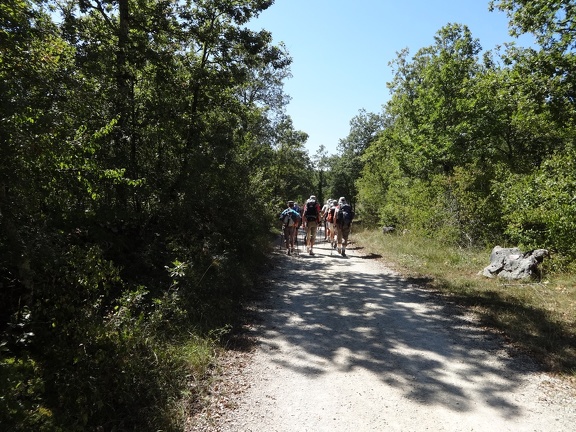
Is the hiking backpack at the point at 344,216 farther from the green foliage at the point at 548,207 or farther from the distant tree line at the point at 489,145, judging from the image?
the green foliage at the point at 548,207

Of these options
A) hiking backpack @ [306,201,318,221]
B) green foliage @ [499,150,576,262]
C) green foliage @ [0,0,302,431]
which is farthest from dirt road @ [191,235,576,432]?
hiking backpack @ [306,201,318,221]

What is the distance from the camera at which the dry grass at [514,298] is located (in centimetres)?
528

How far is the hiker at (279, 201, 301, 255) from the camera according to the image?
1428 centimetres

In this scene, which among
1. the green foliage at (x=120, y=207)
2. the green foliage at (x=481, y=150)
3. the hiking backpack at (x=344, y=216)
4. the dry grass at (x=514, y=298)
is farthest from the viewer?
the hiking backpack at (x=344, y=216)

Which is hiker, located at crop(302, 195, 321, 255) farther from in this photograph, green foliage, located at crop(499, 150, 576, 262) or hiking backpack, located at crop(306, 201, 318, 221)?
green foliage, located at crop(499, 150, 576, 262)

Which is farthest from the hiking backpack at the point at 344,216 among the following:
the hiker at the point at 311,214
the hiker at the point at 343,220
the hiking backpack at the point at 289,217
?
the hiking backpack at the point at 289,217

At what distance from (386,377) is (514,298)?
179 inches

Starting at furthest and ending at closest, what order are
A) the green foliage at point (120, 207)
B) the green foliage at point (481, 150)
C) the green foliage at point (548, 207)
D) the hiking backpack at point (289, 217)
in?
the hiking backpack at point (289, 217) < the green foliage at point (481, 150) < the green foliage at point (548, 207) < the green foliage at point (120, 207)

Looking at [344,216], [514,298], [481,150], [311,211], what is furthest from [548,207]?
[481,150]

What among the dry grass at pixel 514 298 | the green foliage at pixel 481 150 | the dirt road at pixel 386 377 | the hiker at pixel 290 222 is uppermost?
the green foliage at pixel 481 150

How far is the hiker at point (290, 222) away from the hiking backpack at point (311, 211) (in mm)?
485

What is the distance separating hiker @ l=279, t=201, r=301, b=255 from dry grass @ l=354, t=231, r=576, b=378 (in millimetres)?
3930

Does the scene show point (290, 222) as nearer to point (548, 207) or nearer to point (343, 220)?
point (343, 220)

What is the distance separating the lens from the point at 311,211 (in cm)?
1423
